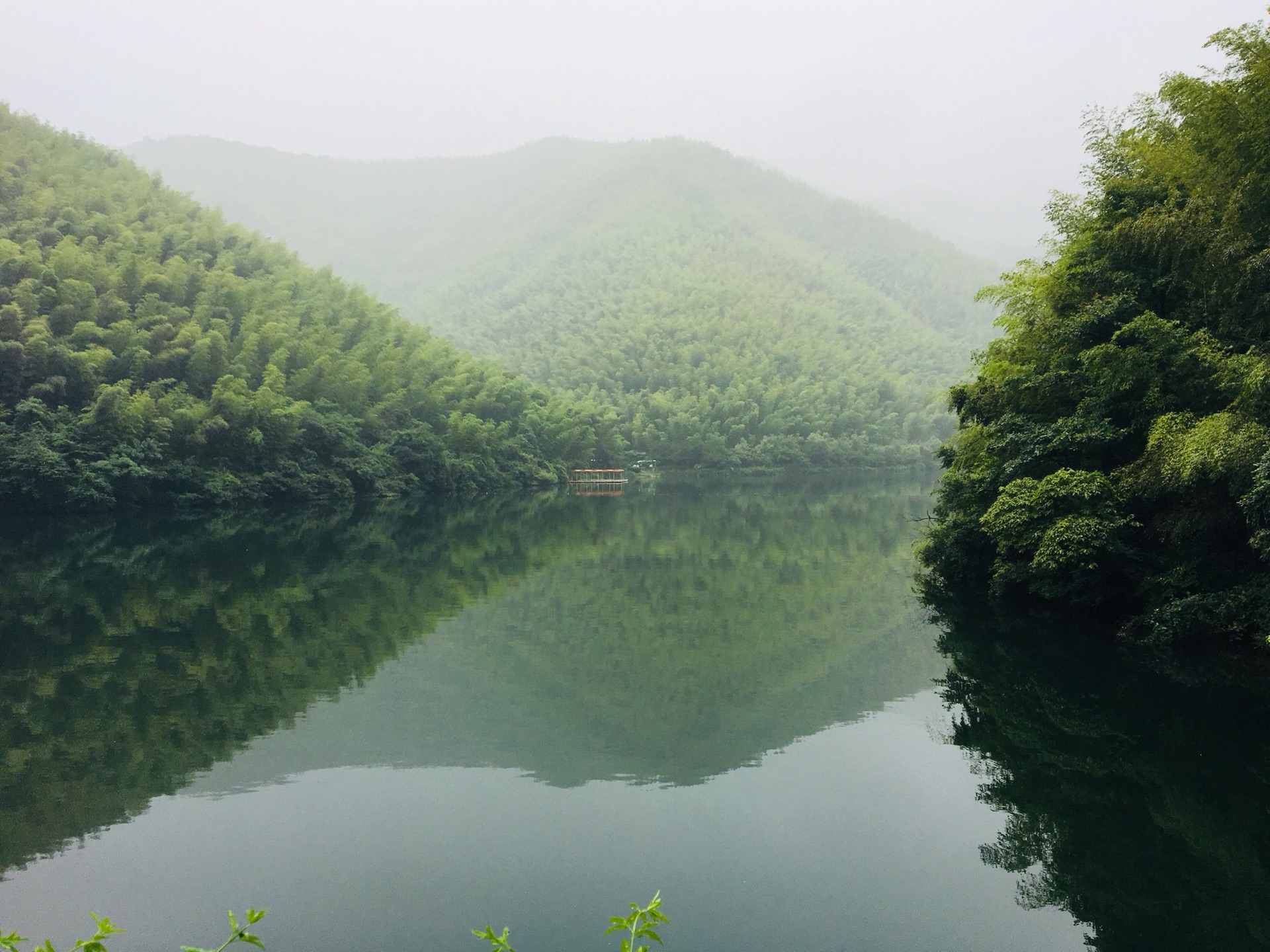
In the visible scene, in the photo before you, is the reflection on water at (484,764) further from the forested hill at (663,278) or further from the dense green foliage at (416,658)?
the forested hill at (663,278)

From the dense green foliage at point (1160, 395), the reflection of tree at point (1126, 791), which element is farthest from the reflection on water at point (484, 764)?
the dense green foliage at point (1160, 395)

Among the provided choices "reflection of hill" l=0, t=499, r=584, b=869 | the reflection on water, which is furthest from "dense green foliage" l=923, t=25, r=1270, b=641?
"reflection of hill" l=0, t=499, r=584, b=869

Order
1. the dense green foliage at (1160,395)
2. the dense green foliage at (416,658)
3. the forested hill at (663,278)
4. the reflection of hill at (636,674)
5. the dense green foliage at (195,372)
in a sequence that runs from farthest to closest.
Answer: the forested hill at (663,278)
the dense green foliage at (195,372)
the dense green foliage at (1160,395)
the reflection of hill at (636,674)
the dense green foliage at (416,658)

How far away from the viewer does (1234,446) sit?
10.2m

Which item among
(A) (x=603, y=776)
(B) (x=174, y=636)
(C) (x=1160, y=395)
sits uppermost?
(C) (x=1160, y=395)

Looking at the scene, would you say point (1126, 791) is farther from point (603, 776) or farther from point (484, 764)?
point (484, 764)

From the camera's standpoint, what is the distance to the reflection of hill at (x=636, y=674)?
9000mm

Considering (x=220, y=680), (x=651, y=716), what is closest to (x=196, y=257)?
(x=220, y=680)

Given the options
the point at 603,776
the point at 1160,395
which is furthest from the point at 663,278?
the point at 603,776

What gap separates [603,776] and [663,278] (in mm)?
93634

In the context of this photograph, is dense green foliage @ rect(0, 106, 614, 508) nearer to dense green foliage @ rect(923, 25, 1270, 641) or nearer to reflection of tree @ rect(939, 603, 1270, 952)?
dense green foliage @ rect(923, 25, 1270, 641)

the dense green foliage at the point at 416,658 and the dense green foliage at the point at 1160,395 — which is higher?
the dense green foliage at the point at 1160,395

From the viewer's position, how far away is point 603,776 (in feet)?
27.6

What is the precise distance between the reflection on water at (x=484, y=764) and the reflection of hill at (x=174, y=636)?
0.19ft
